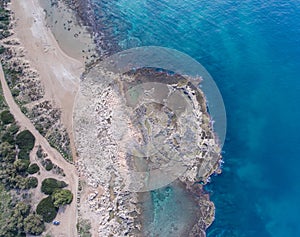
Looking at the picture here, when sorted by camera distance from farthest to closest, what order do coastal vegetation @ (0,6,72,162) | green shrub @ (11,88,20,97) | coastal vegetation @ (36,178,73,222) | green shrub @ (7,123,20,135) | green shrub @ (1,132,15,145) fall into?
green shrub @ (11,88,20,97), coastal vegetation @ (0,6,72,162), green shrub @ (7,123,20,135), green shrub @ (1,132,15,145), coastal vegetation @ (36,178,73,222)

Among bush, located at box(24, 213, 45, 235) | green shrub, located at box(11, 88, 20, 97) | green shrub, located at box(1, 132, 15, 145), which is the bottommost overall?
bush, located at box(24, 213, 45, 235)

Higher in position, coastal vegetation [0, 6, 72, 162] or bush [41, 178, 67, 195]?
coastal vegetation [0, 6, 72, 162]

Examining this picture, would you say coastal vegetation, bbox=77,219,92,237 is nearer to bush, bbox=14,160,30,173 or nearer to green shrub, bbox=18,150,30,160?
bush, bbox=14,160,30,173

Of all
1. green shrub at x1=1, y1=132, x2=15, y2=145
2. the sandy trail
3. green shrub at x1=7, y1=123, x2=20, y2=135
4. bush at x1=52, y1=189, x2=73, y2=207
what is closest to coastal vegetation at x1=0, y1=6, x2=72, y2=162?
the sandy trail

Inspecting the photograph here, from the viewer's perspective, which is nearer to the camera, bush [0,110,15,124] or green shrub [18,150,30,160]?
green shrub [18,150,30,160]

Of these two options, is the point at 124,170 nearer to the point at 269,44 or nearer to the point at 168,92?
the point at 168,92

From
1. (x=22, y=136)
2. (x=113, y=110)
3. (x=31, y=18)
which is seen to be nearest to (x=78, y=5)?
(x=31, y=18)

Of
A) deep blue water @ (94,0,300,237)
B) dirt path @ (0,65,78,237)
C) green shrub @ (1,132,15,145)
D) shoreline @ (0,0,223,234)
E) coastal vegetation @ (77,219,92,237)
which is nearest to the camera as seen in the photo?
coastal vegetation @ (77,219,92,237)

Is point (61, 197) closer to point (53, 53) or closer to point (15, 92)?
point (15, 92)
